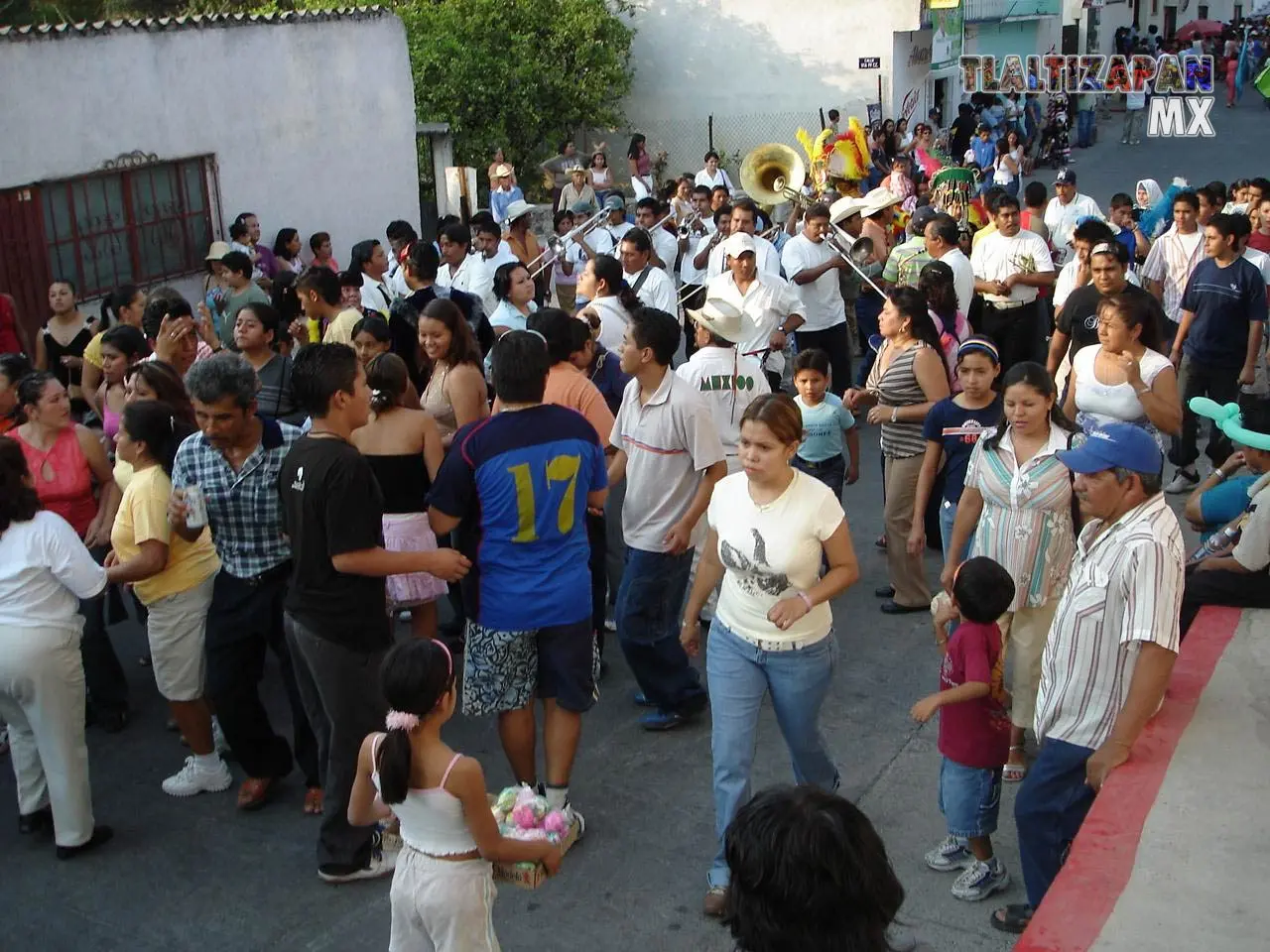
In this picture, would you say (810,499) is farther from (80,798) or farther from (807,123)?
(807,123)

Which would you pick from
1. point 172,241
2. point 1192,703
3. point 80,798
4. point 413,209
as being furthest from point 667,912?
point 413,209

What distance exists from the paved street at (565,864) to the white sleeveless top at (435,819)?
41.0 inches

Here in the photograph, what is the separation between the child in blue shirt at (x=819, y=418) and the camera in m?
7.04

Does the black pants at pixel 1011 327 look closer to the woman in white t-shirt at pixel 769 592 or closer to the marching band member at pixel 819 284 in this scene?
the marching band member at pixel 819 284

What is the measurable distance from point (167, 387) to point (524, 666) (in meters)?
2.22

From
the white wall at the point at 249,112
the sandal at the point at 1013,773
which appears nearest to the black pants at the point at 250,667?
the sandal at the point at 1013,773

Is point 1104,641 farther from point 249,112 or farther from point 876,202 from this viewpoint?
point 249,112

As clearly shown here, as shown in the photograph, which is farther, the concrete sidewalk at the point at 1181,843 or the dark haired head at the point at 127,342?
the dark haired head at the point at 127,342

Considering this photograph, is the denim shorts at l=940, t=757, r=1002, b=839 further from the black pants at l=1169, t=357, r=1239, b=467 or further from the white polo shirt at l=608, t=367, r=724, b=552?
the black pants at l=1169, t=357, r=1239, b=467

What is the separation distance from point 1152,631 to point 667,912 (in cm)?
192

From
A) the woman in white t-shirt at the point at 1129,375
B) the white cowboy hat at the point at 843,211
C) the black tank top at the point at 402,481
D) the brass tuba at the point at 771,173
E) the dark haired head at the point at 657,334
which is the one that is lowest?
the black tank top at the point at 402,481

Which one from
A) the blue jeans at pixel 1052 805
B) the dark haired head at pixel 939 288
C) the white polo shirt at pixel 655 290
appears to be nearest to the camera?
the blue jeans at pixel 1052 805

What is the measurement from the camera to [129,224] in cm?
1320

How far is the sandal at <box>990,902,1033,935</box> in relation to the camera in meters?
4.45
